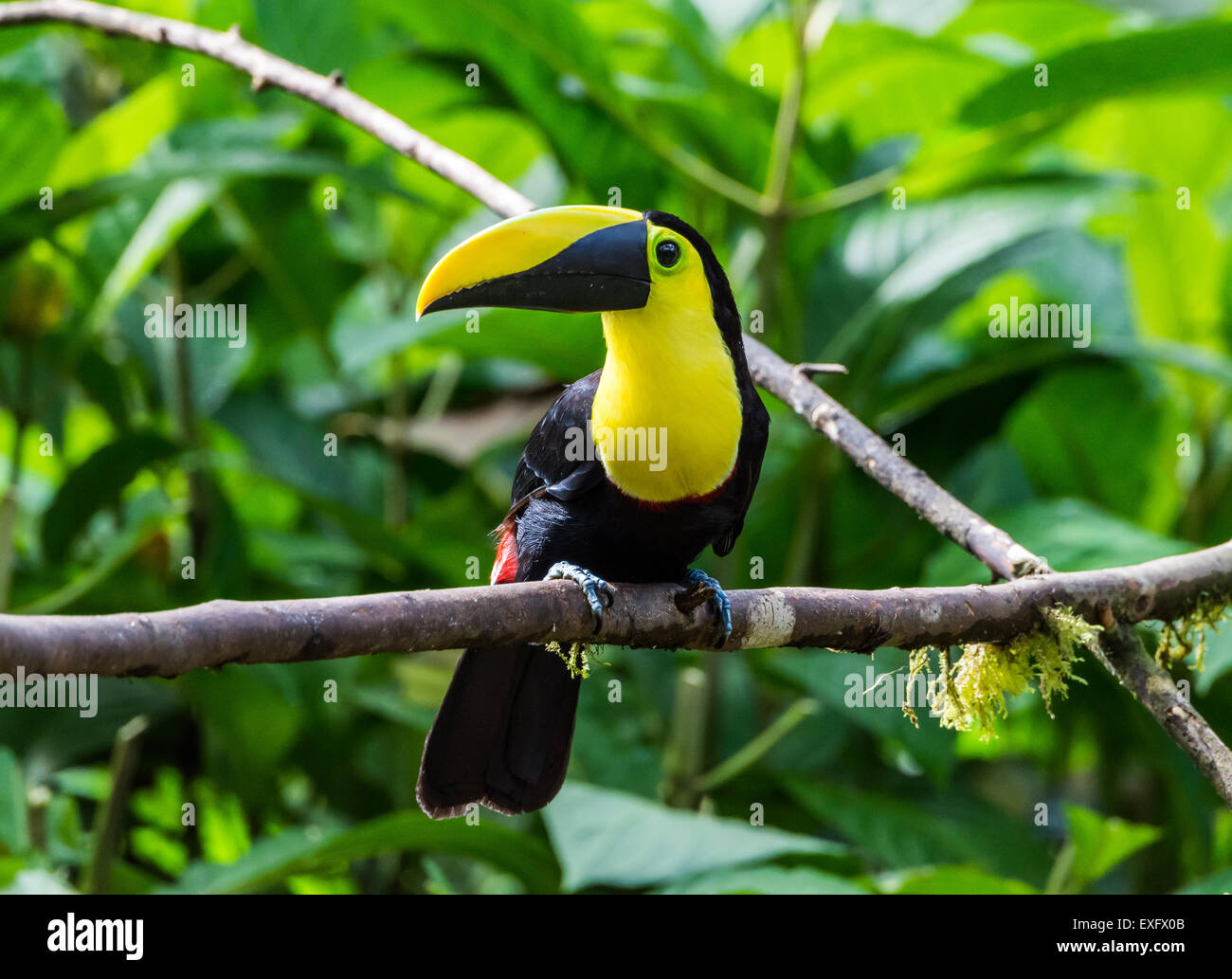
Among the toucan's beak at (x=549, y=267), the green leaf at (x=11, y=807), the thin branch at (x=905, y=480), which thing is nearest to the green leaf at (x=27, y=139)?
the green leaf at (x=11, y=807)

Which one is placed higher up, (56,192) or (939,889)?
(56,192)

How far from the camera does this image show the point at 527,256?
159 cm

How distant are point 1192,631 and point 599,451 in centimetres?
88

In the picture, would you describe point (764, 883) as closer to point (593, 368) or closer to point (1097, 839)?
point (1097, 839)

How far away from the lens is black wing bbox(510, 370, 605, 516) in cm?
177

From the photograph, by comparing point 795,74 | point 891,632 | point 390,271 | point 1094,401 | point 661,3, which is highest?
point 661,3

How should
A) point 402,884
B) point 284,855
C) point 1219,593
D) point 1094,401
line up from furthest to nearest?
point 1094,401
point 402,884
point 284,855
point 1219,593

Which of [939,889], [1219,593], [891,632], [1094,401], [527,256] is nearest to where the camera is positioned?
[891,632]

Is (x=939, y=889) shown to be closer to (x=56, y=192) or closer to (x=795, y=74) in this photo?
(x=795, y=74)

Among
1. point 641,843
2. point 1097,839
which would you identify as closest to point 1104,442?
point 1097,839

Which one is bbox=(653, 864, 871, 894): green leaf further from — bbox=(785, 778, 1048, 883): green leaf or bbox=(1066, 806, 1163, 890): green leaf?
bbox=(785, 778, 1048, 883): green leaf

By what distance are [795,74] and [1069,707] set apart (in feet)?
5.57

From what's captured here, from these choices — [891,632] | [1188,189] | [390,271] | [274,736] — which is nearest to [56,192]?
[390,271]

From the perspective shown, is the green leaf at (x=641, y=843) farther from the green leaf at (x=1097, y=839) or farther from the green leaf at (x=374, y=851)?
the green leaf at (x=1097, y=839)
